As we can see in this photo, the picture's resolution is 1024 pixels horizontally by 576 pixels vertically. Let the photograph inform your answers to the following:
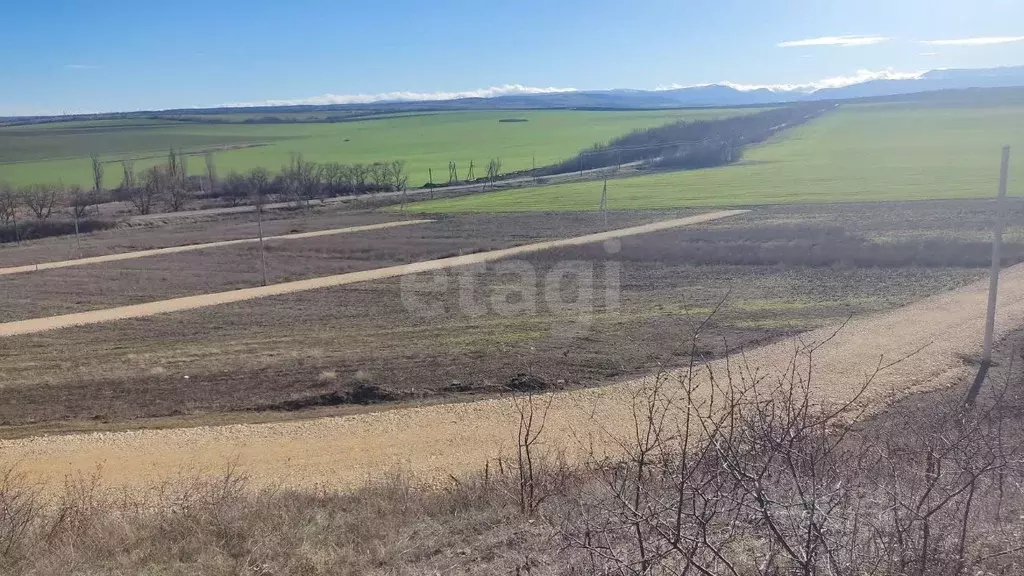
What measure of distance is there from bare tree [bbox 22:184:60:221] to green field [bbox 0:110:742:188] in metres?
9.92

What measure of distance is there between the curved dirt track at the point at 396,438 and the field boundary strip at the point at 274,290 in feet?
40.9

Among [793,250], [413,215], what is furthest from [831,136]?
[793,250]

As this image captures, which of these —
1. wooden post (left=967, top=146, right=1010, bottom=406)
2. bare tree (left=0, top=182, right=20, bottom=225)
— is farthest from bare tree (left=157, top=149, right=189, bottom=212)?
wooden post (left=967, top=146, right=1010, bottom=406)

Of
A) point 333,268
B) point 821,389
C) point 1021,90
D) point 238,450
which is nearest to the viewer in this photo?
point 238,450

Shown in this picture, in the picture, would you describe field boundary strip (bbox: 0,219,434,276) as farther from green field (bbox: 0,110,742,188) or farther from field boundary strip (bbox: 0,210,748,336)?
green field (bbox: 0,110,742,188)

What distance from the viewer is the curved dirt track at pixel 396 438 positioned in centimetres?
1134

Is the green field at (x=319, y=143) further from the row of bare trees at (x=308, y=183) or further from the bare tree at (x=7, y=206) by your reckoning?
the bare tree at (x=7, y=206)

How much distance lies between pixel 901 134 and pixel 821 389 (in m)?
84.1

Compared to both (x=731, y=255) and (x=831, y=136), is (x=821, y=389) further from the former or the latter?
(x=831, y=136)

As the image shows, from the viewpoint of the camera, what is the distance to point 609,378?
50.3 feet

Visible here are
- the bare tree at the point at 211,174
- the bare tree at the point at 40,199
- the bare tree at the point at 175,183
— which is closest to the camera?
the bare tree at the point at 40,199

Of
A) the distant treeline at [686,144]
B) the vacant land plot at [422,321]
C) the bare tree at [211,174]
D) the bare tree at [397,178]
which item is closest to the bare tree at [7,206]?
the bare tree at [211,174]

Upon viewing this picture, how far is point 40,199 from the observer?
6269cm

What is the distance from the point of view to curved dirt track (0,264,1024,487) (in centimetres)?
1134
